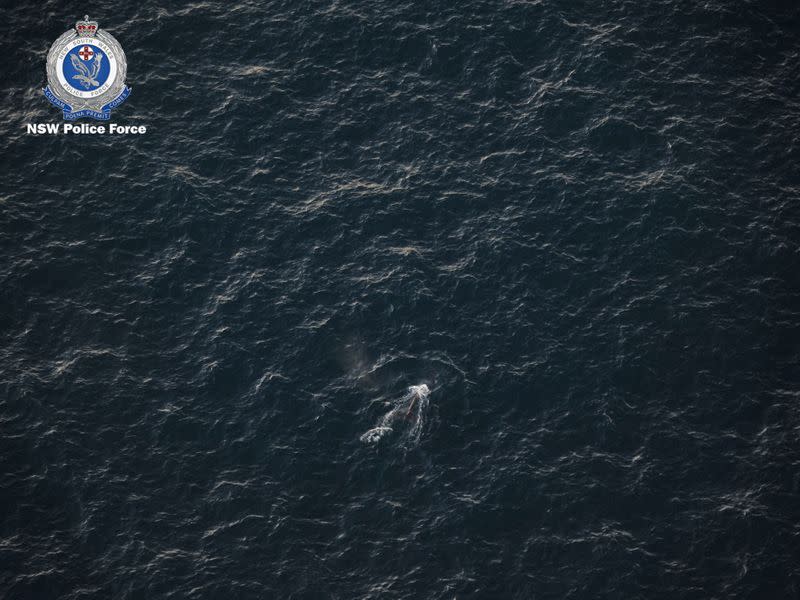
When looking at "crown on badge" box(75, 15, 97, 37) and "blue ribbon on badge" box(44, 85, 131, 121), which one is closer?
"blue ribbon on badge" box(44, 85, 131, 121)

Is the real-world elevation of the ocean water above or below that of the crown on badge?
below

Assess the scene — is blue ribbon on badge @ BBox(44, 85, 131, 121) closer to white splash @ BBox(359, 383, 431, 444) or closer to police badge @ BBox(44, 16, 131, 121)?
police badge @ BBox(44, 16, 131, 121)

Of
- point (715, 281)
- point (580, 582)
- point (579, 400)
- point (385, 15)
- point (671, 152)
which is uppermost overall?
point (385, 15)

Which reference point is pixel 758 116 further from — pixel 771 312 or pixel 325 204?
pixel 325 204

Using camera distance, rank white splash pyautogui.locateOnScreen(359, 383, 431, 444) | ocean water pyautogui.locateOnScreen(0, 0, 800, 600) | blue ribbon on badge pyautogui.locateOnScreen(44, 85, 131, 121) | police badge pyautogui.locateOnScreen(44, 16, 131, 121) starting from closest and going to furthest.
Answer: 1. ocean water pyautogui.locateOnScreen(0, 0, 800, 600)
2. white splash pyautogui.locateOnScreen(359, 383, 431, 444)
3. police badge pyautogui.locateOnScreen(44, 16, 131, 121)
4. blue ribbon on badge pyautogui.locateOnScreen(44, 85, 131, 121)

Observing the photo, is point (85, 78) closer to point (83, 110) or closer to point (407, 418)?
point (83, 110)

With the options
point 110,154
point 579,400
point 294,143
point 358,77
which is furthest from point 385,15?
point 579,400

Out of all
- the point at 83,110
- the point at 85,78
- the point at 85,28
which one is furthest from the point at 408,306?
the point at 85,28

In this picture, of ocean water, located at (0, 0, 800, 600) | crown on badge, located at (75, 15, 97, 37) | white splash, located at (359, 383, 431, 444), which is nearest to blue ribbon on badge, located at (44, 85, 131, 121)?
ocean water, located at (0, 0, 800, 600)

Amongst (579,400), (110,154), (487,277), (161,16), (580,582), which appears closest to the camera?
(580,582)
